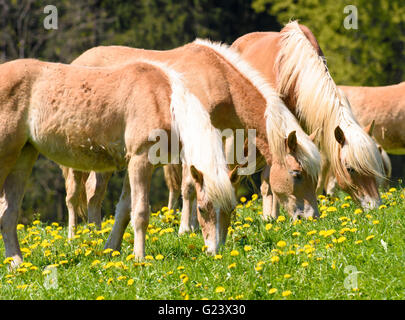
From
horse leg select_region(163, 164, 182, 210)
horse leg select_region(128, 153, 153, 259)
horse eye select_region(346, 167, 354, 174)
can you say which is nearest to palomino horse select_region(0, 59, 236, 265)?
horse leg select_region(128, 153, 153, 259)

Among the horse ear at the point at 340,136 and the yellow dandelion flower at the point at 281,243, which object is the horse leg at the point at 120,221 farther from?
the horse ear at the point at 340,136

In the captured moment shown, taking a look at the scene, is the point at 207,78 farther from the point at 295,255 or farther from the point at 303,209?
the point at 295,255

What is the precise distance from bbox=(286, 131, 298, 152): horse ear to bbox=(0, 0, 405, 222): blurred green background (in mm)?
11723

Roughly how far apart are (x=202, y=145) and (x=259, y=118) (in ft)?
4.36

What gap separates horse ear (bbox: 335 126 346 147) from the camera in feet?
26.4

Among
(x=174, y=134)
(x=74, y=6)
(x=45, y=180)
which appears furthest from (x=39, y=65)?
(x=74, y=6)

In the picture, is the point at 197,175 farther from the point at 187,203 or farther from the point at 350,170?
the point at 350,170

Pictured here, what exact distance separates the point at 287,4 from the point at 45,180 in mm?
9419

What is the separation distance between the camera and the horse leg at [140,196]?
659cm

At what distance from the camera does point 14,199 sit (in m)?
7.12

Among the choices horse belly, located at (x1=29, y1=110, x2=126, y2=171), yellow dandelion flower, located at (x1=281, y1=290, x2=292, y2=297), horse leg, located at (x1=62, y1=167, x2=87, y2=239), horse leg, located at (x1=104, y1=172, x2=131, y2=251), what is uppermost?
horse belly, located at (x1=29, y1=110, x2=126, y2=171)

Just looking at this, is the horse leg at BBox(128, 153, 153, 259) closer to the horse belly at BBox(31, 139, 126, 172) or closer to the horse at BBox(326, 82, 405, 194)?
the horse belly at BBox(31, 139, 126, 172)

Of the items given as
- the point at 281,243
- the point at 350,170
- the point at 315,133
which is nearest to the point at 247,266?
the point at 281,243

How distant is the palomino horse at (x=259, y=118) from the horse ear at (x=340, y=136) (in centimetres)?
72
